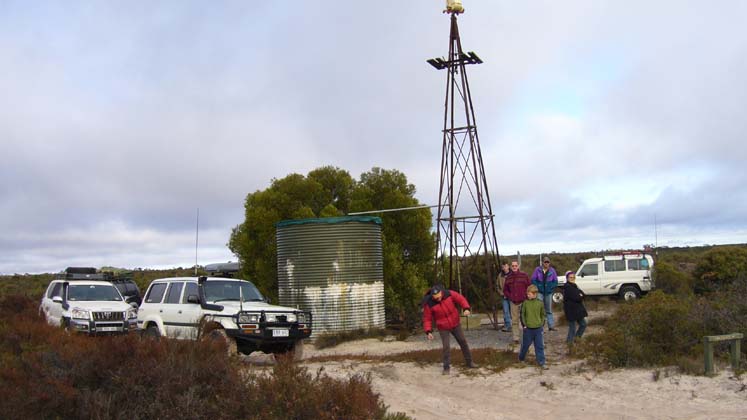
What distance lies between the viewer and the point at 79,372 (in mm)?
8609

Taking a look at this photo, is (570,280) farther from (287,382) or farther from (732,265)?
(732,265)

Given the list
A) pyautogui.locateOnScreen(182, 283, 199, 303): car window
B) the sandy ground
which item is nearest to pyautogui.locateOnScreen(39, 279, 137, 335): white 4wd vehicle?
pyautogui.locateOnScreen(182, 283, 199, 303): car window

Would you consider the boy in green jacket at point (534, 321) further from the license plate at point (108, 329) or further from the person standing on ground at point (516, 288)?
the license plate at point (108, 329)

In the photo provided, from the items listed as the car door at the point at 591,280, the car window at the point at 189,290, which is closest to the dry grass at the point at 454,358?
the car window at the point at 189,290

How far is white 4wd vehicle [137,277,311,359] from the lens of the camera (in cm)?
1298

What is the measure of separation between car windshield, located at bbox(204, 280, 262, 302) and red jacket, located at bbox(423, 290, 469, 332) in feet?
12.8

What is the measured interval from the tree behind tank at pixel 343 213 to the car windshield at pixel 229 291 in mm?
11467

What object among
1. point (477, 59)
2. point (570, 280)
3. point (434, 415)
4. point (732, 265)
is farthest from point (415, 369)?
point (732, 265)

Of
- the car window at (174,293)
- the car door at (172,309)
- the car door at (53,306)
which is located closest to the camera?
the car door at (172,309)

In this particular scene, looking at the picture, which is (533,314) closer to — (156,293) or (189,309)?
(189,309)

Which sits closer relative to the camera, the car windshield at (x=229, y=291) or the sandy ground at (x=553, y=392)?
the sandy ground at (x=553, y=392)

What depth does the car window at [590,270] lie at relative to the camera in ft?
95.1

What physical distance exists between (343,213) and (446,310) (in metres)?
17.1

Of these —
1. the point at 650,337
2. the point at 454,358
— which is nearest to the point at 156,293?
the point at 454,358
